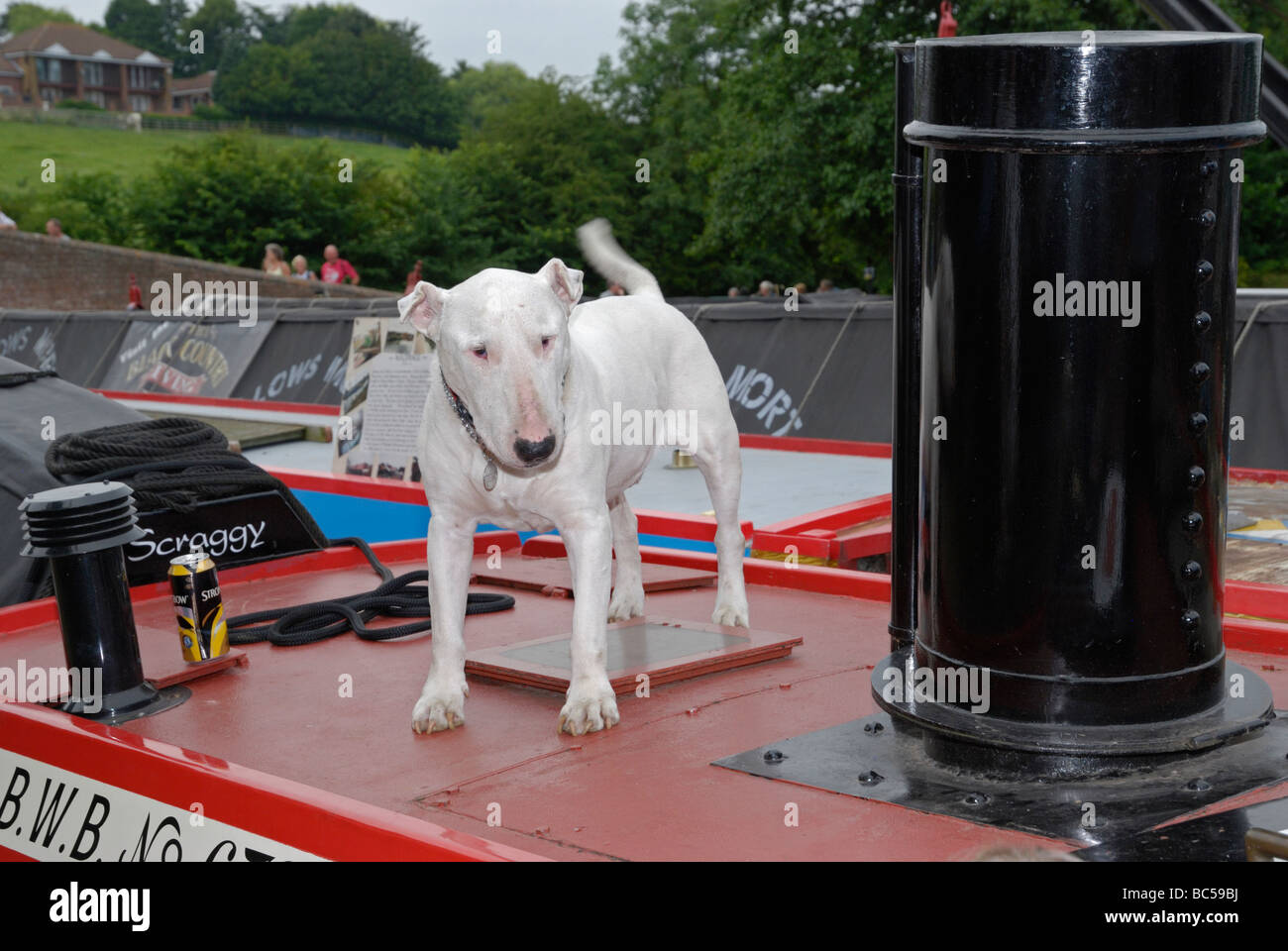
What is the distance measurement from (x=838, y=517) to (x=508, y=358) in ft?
12.7

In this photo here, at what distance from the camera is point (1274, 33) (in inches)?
1191

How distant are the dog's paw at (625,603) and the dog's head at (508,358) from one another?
1462mm

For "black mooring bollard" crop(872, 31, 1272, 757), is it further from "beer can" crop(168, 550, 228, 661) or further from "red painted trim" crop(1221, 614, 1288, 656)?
"beer can" crop(168, 550, 228, 661)

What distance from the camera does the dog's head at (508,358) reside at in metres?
3.40

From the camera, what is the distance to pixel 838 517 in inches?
277

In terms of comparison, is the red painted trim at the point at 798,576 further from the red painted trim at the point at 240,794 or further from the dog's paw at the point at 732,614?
the red painted trim at the point at 240,794

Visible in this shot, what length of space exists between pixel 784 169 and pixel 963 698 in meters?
32.0

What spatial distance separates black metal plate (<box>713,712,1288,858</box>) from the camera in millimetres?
2828

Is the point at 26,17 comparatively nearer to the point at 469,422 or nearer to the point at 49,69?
the point at 49,69

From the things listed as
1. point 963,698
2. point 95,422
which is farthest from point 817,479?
point 963,698

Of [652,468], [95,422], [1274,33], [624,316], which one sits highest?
[1274,33]

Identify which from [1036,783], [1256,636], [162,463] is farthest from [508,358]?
[162,463]

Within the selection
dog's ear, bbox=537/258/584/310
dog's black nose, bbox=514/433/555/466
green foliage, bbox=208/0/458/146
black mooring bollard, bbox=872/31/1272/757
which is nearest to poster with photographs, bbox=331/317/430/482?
dog's ear, bbox=537/258/584/310

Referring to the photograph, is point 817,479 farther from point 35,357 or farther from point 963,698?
point 35,357
